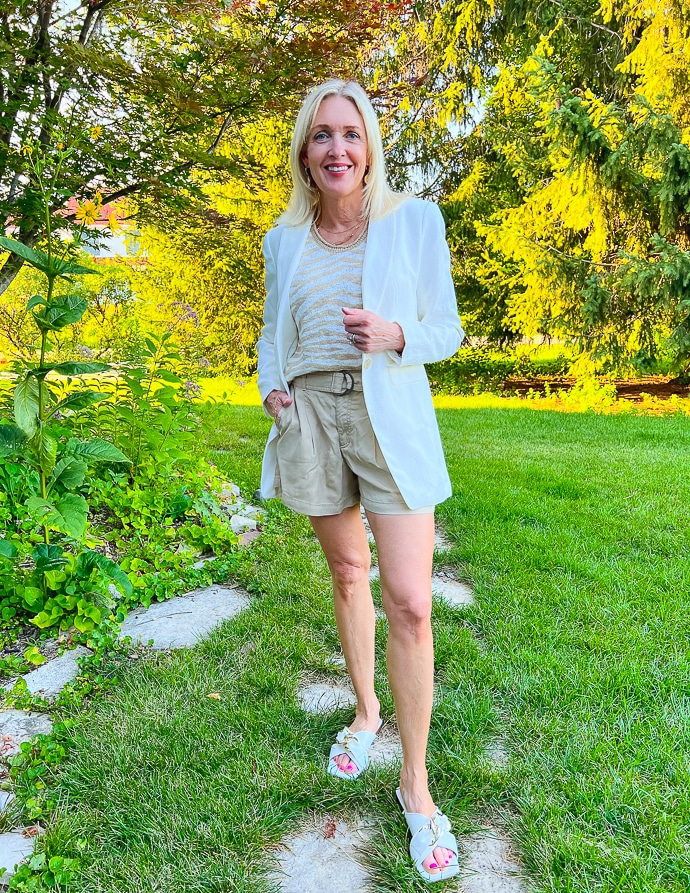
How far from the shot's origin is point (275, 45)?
11.3 feet

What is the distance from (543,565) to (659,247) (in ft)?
15.9

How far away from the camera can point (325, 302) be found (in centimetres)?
156

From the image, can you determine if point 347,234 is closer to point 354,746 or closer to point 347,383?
point 347,383

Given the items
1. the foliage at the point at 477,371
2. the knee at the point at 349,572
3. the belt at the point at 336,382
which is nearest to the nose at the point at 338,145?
the belt at the point at 336,382

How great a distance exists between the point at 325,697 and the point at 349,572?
611mm

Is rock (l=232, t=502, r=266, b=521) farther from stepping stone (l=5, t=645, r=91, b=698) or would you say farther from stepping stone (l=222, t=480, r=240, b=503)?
stepping stone (l=5, t=645, r=91, b=698)

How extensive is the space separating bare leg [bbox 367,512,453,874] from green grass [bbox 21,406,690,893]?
0.18 m

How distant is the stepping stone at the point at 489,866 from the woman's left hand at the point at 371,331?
1.24m

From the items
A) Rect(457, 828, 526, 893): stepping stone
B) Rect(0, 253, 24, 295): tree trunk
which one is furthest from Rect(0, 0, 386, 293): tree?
Rect(457, 828, 526, 893): stepping stone

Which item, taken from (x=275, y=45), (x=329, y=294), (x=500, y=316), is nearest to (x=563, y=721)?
(x=329, y=294)

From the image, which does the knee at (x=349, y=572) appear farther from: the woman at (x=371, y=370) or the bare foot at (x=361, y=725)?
the bare foot at (x=361, y=725)

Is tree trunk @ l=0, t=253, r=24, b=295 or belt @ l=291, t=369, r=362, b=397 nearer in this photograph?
belt @ l=291, t=369, r=362, b=397

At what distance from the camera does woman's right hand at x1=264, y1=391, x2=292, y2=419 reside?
1632mm

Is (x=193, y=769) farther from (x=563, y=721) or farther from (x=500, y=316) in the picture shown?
(x=500, y=316)
